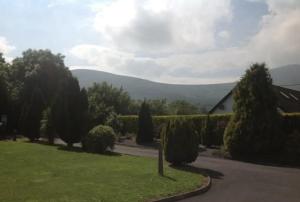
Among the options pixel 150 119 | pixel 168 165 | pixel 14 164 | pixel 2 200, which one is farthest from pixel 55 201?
pixel 150 119

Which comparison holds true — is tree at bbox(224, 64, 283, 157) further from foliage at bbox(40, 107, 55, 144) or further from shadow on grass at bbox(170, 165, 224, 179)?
foliage at bbox(40, 107, 55, 144)

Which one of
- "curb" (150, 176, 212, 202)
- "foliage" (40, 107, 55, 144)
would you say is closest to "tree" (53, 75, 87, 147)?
"foliage" (40, 107, 55, 144)

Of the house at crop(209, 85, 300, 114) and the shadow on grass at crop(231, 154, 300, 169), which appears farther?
the house at crop(209, 85, 300, 114)

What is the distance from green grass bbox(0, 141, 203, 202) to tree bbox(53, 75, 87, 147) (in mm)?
9159

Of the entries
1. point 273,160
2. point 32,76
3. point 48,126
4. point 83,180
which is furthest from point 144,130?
point 83,180

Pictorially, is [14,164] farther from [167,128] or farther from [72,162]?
[167,128]

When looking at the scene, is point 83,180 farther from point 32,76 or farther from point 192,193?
point 32,76

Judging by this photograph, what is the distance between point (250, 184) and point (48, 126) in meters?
20.1

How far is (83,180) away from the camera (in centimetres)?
1484

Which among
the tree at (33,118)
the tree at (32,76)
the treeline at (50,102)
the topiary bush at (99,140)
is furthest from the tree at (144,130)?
the tree at (32,76)

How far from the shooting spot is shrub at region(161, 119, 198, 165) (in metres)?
20.7

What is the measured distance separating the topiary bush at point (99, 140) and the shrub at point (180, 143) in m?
7.29

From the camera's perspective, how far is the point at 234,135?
26875 mm

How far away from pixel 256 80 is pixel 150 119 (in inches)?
697
